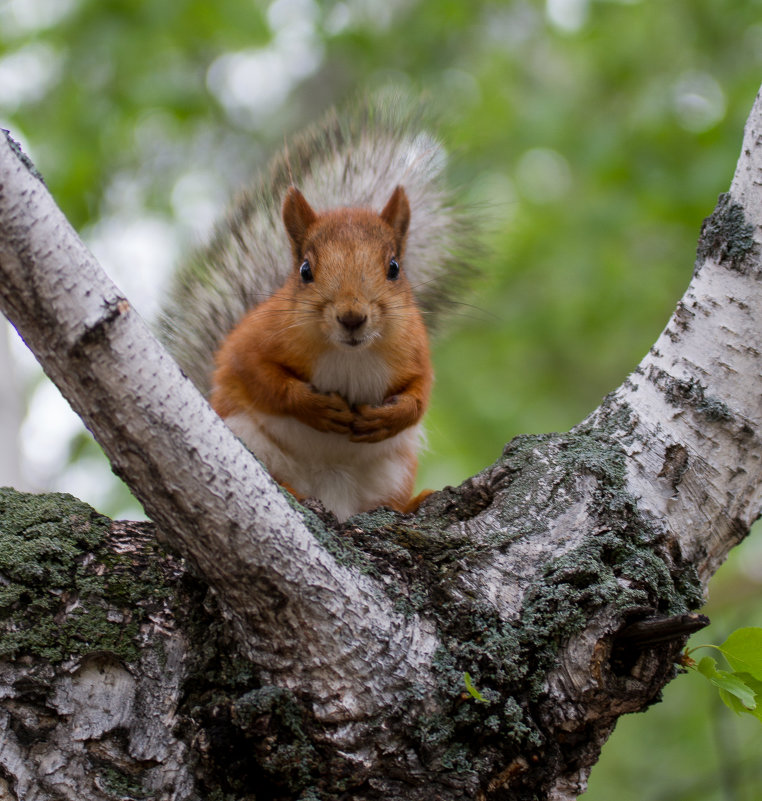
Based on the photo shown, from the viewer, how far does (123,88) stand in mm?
4707

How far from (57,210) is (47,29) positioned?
4.03 meters

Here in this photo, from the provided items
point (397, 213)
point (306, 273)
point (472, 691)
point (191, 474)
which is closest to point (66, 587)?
point (191, 474)

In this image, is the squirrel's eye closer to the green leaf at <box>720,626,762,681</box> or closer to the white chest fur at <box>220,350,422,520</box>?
the white chest fur at <box>220,350,422,520</box>

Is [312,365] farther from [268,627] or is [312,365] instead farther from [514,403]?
[514,403]

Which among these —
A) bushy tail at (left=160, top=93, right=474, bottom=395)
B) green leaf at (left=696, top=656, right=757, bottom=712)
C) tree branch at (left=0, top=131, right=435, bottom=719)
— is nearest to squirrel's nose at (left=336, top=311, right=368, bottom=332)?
bushy tail at (left=160, top=93, right=474, bottom=395)

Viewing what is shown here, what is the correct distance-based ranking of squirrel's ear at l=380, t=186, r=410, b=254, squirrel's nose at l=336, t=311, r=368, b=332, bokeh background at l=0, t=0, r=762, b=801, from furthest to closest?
1. bokeh background at l=0, t=0, r=762, b=801
2. squirrel's ear at l=380, t=186, r=410, b=254
3. squirrel's nose at l=336, t=311, r=368, b=332

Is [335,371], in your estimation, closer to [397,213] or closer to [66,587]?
Result: [397,213]

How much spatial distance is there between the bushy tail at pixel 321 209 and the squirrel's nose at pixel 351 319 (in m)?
0.61

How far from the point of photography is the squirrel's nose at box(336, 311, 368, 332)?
79.4 inches

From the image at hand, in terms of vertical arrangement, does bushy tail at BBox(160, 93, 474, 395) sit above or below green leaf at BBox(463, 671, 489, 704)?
above

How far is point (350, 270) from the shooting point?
215 centimetres

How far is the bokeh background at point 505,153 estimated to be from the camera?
3795mm

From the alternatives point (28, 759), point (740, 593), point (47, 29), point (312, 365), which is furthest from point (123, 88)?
point (28, 759)

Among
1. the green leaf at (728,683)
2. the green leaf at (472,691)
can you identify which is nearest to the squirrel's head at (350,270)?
the green leaf at (472,691)
